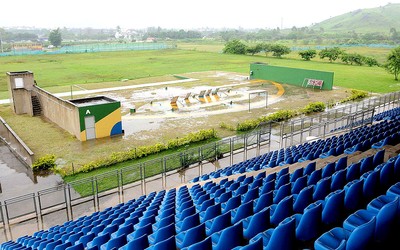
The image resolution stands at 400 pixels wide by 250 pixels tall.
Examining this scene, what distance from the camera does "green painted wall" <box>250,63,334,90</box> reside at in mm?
42091

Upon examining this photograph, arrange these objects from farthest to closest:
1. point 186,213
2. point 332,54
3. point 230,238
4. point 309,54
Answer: point 309,54, point 332,54, point 186,213, point 230,238

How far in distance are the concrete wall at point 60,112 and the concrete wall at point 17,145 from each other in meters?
3.62

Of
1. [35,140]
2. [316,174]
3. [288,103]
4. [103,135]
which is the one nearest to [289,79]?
[288,103]

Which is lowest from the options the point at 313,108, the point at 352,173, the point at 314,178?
the point at 313,108

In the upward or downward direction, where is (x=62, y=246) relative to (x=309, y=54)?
downward

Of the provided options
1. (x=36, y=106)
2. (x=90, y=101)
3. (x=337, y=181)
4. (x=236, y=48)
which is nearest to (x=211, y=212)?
(x=337, y=181)

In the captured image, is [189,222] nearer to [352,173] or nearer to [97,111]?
[352,173]

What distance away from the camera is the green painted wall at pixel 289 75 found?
4209 cm

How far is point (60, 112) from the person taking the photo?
2688 centimetres

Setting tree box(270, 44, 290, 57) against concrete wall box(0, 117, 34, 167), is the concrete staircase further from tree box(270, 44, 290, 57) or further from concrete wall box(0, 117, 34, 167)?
tree box(270, 44, 290, 57)

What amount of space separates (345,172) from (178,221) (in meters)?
4.27

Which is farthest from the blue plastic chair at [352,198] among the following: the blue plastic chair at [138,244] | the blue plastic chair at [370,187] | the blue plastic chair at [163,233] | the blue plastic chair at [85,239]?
the blue plastic chair at [85,239]

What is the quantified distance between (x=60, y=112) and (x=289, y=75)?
3059 cm

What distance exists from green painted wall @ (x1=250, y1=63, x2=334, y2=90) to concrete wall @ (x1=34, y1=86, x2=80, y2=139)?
2965cm
